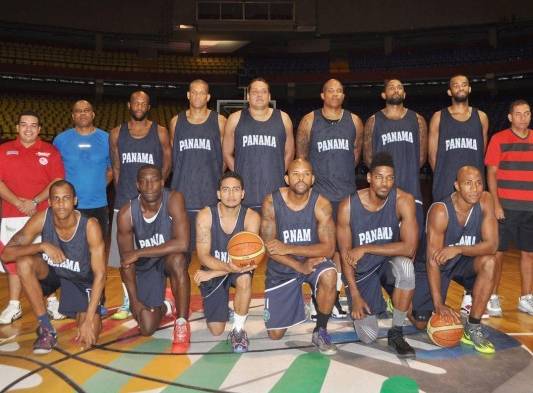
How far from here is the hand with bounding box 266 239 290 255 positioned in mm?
3771

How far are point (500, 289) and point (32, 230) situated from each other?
4555 millimetres

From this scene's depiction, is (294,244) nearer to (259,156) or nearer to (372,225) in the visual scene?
(372,225)

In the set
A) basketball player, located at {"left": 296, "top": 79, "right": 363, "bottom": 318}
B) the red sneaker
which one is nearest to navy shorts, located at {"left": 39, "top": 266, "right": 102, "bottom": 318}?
the red sneaker

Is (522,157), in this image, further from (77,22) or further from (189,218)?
(77,22)

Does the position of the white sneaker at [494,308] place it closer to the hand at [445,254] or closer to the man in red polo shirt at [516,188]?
the man in red polo shirt at [516,188]

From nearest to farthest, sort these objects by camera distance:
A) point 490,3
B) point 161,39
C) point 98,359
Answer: point 98,359
point 490,3
point 161,39

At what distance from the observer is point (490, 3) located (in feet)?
62.6

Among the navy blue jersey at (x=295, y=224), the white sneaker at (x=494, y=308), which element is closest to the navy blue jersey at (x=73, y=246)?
the navy blue jersey at (x=295, y=224)

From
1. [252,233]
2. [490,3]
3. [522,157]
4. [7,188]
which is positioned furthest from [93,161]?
[490,3]

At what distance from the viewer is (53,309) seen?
4.61 meters

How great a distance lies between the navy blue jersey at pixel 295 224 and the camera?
3.90 meters

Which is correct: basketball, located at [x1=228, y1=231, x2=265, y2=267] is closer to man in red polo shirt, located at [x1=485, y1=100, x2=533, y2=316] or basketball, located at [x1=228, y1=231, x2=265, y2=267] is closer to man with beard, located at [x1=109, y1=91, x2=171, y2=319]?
man with beard, located at [x1=109, y1=91, x2=171, y2=319]

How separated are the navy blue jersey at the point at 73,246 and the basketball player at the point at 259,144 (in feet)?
4.28

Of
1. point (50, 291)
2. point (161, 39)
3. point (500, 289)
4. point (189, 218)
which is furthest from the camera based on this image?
point (161, 39)
